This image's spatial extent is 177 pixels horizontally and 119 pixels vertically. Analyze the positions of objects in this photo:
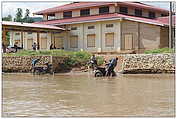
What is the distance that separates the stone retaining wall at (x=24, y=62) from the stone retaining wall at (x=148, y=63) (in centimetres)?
396

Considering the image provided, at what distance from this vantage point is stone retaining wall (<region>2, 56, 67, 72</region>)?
22.1m

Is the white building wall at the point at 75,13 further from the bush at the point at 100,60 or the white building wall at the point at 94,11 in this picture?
the bush at the point at 100,60

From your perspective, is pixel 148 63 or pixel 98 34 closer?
pixel 148 63

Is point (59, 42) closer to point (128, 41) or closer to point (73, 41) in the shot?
point (73, 41)

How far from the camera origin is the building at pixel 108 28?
29609mm

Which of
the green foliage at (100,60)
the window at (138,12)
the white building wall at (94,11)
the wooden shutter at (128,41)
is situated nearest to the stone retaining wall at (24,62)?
the green foliage at (100,60)

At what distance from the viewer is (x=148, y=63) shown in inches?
776

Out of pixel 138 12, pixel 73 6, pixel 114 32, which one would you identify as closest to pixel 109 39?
pixel 114 32

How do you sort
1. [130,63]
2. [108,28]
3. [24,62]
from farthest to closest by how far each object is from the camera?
[108,28]
[24,62]
[130,63]

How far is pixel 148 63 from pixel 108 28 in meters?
10.9

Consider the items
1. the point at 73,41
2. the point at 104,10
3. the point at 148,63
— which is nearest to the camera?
the point at 148,63

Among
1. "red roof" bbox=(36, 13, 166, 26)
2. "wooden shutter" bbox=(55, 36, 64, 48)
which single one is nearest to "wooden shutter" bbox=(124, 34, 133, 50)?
"red roof" bbox=(36, 13, 166, 26)

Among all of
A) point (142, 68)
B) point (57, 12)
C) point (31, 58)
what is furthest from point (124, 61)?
point (57, 12)

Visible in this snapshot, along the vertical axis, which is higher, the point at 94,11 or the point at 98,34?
the point at 94,11
